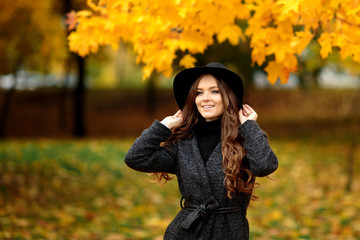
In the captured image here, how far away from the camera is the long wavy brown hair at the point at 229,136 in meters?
2.56

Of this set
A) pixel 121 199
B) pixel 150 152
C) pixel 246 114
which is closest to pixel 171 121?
pixel 150 152

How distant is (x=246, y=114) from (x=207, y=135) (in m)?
0.28

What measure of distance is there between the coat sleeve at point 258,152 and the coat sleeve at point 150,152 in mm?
509

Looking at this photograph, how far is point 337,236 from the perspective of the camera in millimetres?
5684

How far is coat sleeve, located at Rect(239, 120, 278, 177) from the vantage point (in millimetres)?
2471

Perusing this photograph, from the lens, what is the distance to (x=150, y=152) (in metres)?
2.70

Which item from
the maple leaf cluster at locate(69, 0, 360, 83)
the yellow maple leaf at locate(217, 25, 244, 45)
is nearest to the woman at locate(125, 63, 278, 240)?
the maple leaf cluster at locate(69, 0, 360, 83)

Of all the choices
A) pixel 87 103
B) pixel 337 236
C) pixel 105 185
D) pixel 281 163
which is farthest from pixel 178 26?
pixel 87 103

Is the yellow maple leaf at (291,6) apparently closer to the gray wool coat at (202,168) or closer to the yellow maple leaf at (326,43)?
the yellow maple leaf at (326,43)

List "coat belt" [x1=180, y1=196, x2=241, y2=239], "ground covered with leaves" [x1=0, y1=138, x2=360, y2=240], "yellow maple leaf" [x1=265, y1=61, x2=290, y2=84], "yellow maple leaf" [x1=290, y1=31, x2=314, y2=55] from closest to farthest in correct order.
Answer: "coat belt" [x1=180, y1=196, x2=241, y2=239]
"yellow maple leaf" [x1=290, y1=31, x2=314, y2=55]
"yellow maple leaf" [x1=265, y1=61, x2=290, y2=84]
"ground covered with leaves" [x1=0, y1=138, x2=360, y2=240]

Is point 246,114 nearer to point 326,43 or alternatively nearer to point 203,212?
point 203,212

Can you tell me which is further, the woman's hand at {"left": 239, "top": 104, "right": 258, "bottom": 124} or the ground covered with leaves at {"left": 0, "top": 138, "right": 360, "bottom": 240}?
the ground covered with leaves at {"left": 0, "top": 138, "right": 360, "bottom": 240}

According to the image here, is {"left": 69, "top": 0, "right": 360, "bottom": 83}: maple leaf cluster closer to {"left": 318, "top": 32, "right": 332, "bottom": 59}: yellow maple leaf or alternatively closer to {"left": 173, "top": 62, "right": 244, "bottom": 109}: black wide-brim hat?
{"left": 318, "top": 32, "right": 332, "bottom": 59}: yellow maple leaf

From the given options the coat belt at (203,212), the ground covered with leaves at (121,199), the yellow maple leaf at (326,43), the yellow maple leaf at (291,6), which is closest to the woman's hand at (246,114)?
the coat belt at (203,212)
